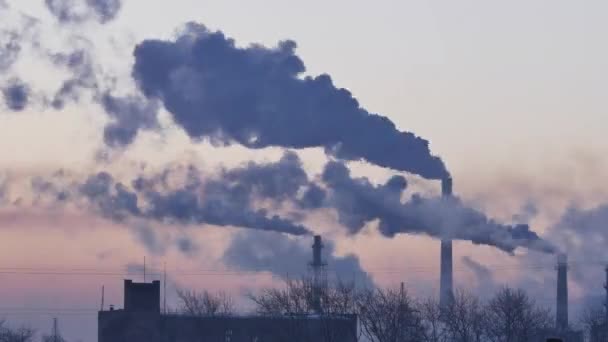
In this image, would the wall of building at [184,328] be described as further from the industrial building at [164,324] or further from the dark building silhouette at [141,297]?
the dark building silhouette at [141,297]

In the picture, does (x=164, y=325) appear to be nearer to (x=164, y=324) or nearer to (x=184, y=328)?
(x=164, y=324)

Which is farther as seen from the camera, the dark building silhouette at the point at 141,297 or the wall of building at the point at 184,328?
the dark building silhouette at the point at 141,297

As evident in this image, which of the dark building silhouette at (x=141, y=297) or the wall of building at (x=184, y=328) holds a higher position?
the dark building silhouette at (x=141, y=297)

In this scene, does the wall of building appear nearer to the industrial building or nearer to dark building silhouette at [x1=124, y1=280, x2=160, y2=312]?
the industrial building

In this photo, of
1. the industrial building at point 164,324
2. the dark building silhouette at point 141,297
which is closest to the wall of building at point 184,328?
the industrial building at point 164,324

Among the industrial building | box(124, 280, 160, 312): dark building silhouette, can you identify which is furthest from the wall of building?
box(124, 280, 160, 312): dark building silhouette

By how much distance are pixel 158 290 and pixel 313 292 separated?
12527 millimetres

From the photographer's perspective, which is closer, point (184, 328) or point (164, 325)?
point (164, 325)

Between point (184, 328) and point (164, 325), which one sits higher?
point (164, 325)

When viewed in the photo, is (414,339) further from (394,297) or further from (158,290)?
(158,290)

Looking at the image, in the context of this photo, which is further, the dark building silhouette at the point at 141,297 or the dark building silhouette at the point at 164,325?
the dark building silhouette at the point at 141,297

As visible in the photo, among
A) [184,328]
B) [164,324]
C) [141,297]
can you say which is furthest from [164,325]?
[141,297]

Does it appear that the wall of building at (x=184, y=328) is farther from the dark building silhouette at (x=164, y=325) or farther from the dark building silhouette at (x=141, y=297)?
the dark building silhouette at (x=141, y=297)

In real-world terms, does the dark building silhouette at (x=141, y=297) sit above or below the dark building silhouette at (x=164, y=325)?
above
